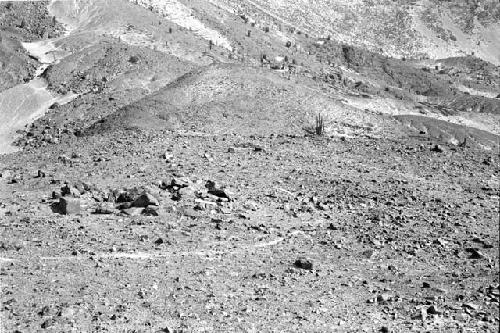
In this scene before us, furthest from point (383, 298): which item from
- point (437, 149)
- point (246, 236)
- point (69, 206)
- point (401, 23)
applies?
point (401, 23)

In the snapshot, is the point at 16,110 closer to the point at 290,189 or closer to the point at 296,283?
the point at 290,189

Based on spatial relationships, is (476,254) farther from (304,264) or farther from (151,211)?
(151,211)

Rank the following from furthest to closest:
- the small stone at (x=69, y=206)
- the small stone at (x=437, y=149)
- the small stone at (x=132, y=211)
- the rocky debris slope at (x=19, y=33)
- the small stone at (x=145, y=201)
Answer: the rocky debris slope at (x=19, y=33) → the small stone at (x=437, y=149) → the small stone at (x=145, y=201) → the small stone at (x=132, y=211) → the small stone at (x=69, y=206)

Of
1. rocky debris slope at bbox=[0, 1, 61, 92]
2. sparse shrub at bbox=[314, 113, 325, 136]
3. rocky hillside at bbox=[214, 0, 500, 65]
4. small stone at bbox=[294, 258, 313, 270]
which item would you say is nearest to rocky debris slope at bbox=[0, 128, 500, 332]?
small stone at bbox=[294, 258, 313, 270]

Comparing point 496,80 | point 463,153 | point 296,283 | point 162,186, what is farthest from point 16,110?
point 496,80

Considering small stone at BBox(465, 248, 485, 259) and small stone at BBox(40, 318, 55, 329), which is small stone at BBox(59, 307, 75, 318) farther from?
small stone at BBox(465, 248, 485, 259)

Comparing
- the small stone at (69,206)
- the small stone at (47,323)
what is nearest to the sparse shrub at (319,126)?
the small stone at (69,206)

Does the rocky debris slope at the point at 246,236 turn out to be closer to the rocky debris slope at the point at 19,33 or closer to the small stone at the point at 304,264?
the small stone at the point at 304,264
